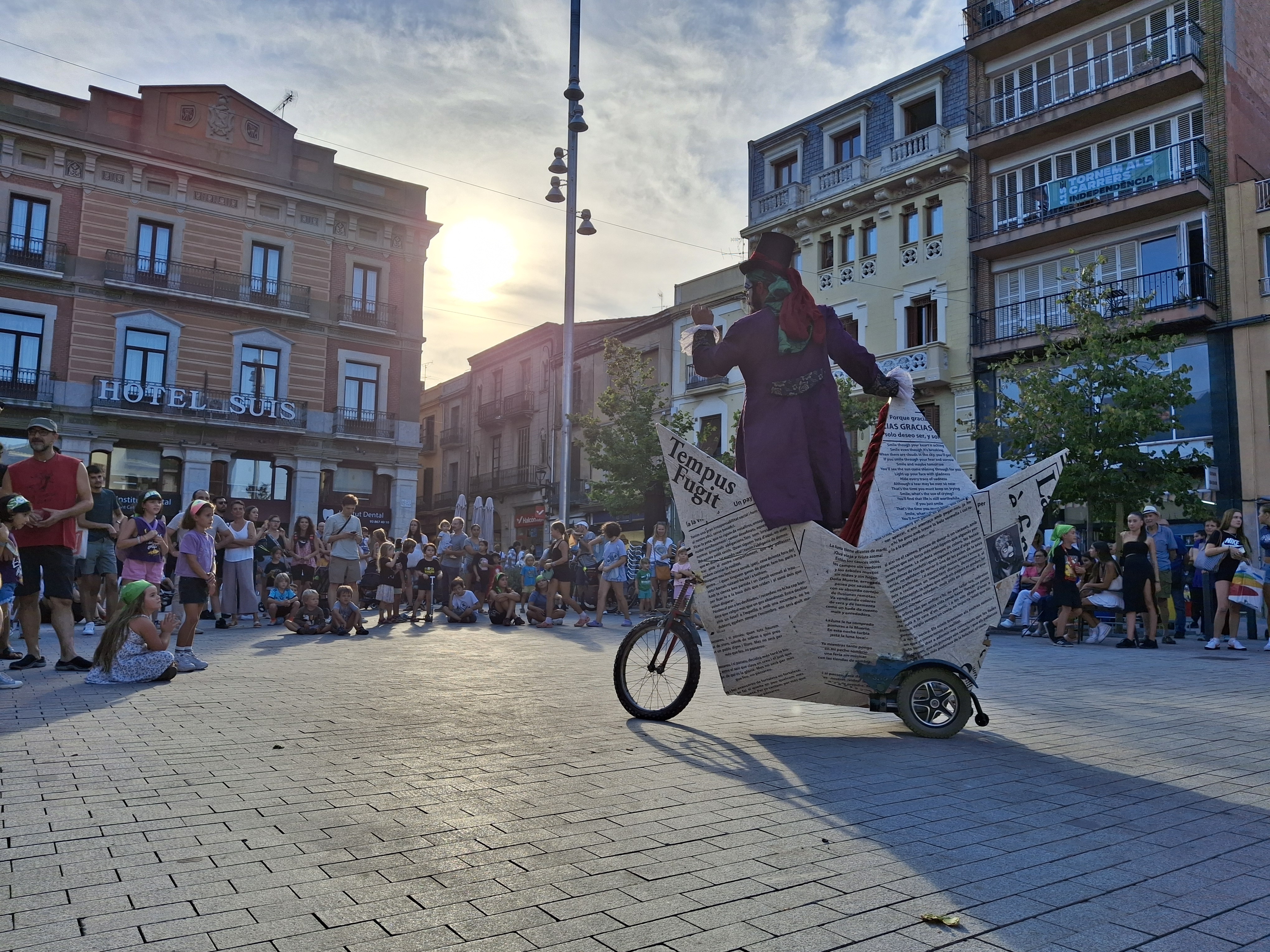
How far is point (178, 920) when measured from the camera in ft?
8.36

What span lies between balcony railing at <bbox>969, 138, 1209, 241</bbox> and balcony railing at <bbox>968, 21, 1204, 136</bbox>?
2.08 m

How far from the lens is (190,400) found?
31.9 meters

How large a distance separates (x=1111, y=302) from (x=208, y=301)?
27.4m

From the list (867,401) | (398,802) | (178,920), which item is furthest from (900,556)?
(867,401)

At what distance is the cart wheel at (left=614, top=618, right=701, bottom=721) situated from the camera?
6.05 m

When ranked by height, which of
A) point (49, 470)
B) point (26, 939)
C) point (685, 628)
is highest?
point (49, 470)

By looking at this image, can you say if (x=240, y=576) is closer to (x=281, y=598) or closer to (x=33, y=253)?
(x=281, y=598)

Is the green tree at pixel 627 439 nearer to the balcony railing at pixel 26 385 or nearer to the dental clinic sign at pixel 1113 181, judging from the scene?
the dental clinic sign at pixel 1113 181

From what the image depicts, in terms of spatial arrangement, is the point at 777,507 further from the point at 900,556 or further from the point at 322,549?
the point at 322,549

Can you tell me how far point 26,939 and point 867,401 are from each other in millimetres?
28963

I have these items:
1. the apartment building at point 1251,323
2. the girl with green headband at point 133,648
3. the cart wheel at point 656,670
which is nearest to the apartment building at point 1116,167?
the apartment building at point 1251,323

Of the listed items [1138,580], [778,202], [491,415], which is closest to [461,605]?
[1138,580]

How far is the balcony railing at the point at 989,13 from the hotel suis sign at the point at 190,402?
2500 cm

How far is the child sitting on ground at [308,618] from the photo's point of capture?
13586 millimetres
